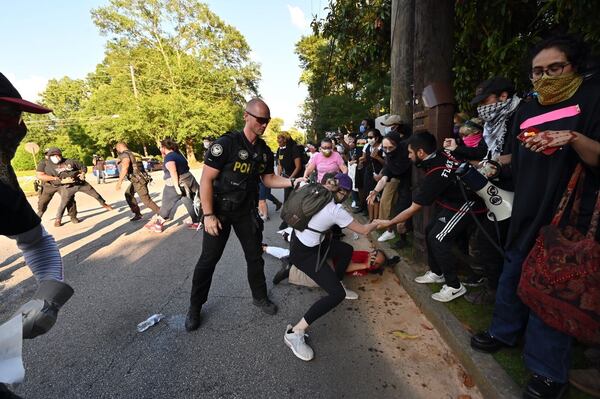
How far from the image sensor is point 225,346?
100 inches

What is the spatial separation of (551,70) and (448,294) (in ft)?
6.64

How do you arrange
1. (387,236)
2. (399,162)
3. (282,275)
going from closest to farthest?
1. (282,275)
2. (399,162)
3. (387,236)

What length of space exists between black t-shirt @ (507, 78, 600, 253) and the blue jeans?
0.21 meters

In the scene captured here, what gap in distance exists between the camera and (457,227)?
9.23 ft

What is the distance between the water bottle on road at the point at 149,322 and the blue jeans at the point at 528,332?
2.87 metres

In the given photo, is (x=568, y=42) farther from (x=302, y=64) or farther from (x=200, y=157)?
(x=200, y=157)

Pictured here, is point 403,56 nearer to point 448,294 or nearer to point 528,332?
point 448,294

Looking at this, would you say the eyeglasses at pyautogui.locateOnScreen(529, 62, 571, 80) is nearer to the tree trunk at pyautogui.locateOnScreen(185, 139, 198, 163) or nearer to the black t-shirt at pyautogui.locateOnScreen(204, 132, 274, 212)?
the black t-shirt at pyautogui.locateOnScreen(204, 132, 274, 212)

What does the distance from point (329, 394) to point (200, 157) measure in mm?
40057

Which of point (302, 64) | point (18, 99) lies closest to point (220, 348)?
point (18, 99)

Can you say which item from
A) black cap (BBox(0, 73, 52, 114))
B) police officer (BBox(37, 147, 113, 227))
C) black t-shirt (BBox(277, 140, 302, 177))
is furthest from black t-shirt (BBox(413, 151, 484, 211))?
police officer (BBox(37, 147, 113, 227))

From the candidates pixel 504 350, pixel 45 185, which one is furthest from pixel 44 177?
pixel 504 350

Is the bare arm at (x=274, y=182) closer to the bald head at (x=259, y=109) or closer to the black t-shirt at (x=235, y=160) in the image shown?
the black t-shirt at (x=235, y=160)

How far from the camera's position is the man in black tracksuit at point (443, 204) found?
8.75 ft
